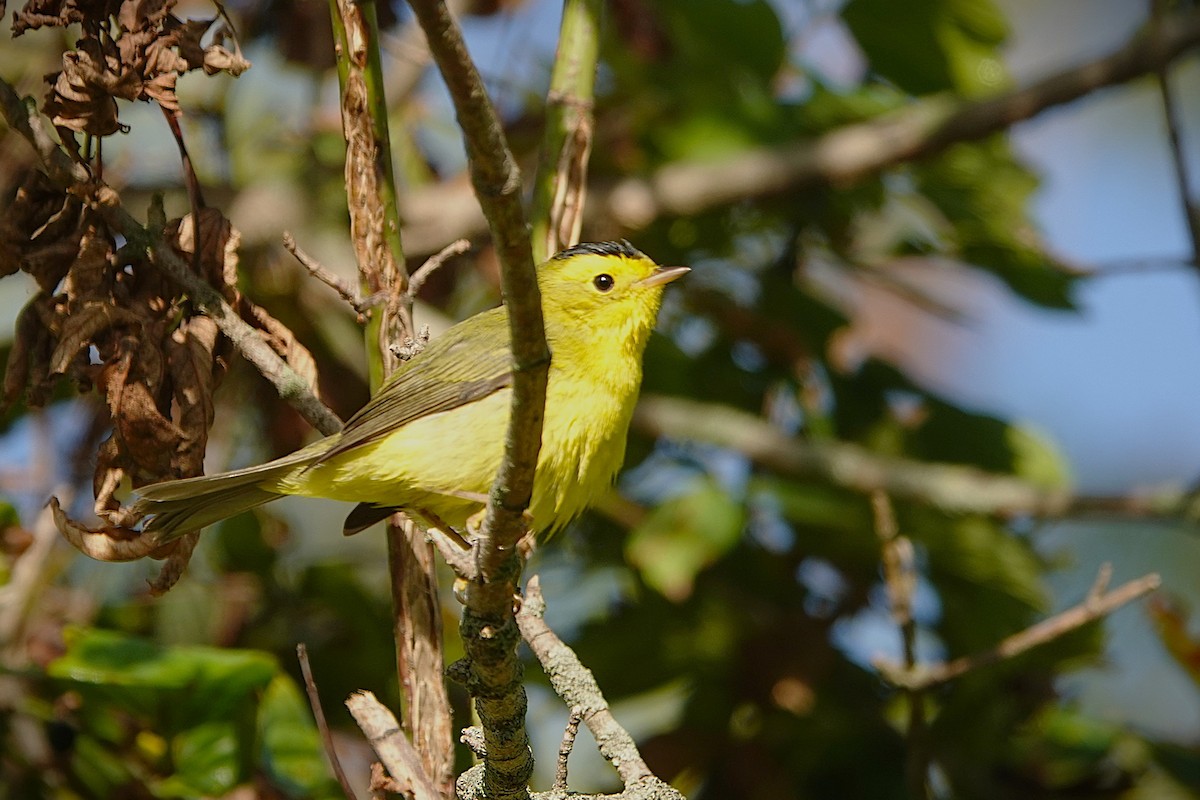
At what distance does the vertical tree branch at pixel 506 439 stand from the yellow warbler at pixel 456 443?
0.75 metres

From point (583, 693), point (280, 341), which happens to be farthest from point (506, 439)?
point (280, 341)

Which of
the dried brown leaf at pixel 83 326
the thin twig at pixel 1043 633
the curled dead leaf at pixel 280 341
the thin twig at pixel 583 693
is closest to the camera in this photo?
the thin twig at pixel 583 693

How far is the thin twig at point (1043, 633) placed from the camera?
9.95 feet

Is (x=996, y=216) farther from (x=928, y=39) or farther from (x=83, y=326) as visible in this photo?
(x=83, y=326)

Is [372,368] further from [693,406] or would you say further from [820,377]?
[820,377]

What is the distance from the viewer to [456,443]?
2984 mm

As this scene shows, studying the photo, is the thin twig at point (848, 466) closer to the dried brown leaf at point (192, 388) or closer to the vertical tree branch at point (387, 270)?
the vertical tree branch at point (387, 270)

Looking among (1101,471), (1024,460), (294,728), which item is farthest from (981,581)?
(1101,471)

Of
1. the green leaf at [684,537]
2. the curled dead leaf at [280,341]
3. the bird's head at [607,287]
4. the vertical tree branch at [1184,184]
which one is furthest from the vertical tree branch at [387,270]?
the vertical tree branch at [1184,184]

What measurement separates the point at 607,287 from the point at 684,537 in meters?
0.77

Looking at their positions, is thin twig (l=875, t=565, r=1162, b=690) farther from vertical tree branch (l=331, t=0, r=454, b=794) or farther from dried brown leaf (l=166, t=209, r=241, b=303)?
dried brown leaf (l=166, t=209, r=241, b=303)

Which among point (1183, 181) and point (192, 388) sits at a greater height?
point (1183, 181)

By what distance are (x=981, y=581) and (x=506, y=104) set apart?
2.39 m

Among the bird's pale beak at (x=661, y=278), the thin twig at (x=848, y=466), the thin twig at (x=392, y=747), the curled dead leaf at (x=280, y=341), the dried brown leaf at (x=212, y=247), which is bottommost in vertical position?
the thin twig at (x=392, y=747)
